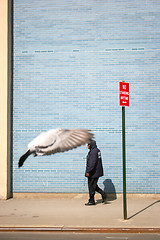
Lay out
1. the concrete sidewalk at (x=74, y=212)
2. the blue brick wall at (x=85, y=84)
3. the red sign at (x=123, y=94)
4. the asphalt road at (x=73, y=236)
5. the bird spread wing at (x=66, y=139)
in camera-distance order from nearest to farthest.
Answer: the asphalt road at (x=73, y=236)
the bird spread wing at (x=66, y=139)
the concrete sidewalk at (x=74, y=212)
the red sign at (x=123, y=94)
the blue brick wall at (x=85, y=84)

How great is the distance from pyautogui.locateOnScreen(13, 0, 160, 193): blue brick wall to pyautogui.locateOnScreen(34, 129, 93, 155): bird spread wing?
298 centimetres

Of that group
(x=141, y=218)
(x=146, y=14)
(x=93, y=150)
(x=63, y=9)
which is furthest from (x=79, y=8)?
(x=141, y=218)

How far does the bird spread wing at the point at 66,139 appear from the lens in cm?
670

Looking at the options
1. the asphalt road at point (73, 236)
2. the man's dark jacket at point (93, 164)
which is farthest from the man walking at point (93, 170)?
the asphalt road at point (73, 236)

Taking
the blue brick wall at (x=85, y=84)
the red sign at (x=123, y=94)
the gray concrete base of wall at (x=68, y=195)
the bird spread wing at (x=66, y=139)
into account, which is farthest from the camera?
the blue brick wall at (x=85, y=84)

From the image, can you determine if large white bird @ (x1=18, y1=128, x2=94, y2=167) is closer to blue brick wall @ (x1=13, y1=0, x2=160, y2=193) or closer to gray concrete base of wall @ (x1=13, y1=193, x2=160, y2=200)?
blue brick wall @ (x1=13, y1=0, x2=160, y2=193)

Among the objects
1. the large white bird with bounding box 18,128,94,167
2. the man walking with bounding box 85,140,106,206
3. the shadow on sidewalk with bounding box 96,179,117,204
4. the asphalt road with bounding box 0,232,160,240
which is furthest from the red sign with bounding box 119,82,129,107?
the shadow on sidewalk with bounding box 96,179,117,204

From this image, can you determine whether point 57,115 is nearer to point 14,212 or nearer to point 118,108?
point 118,108

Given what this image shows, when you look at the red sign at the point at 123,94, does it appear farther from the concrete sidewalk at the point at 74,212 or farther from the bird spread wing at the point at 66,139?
the concrete sidewalk at the point at 74,212

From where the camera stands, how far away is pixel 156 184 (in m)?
9.95

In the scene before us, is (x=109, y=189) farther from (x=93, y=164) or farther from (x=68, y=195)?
(x=93, y=164)

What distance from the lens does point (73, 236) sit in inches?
254

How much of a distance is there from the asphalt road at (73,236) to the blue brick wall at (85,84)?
350cm

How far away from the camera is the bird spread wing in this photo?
22.0 ft
